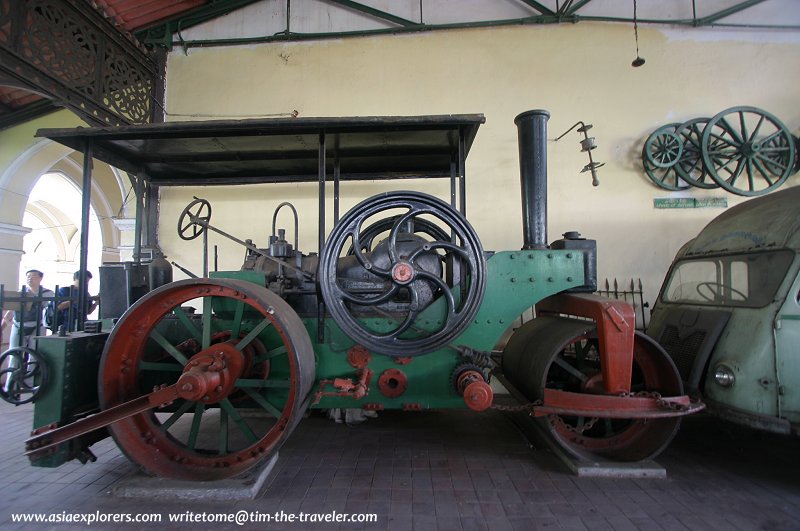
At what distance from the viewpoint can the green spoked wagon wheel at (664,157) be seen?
428cm

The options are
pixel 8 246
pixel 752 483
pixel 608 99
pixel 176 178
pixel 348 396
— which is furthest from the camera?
pixel 8 246

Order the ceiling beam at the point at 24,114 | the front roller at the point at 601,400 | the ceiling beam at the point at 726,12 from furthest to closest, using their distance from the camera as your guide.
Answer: the ceiling beam at the point at 24,114
the ceiling beam at the point at 726,12
the front roller at the point at 601,400

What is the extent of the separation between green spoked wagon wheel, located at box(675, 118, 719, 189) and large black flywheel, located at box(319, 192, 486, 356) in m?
3.48

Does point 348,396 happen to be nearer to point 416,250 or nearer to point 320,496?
point 320,496

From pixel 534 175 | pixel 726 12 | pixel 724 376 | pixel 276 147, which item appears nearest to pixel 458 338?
pixel 534 175

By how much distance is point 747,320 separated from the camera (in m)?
2.52

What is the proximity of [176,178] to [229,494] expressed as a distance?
2.96 meters

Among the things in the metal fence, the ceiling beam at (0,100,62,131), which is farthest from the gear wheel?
the ceiling beam at (0,100,62,131)

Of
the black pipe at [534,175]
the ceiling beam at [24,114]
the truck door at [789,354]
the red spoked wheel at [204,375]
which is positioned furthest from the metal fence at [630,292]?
the ceiling beam at [24,114]

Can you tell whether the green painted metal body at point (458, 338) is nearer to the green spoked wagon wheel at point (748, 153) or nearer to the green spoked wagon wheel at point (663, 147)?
the green spoked wagon wheel at point (663, 147)

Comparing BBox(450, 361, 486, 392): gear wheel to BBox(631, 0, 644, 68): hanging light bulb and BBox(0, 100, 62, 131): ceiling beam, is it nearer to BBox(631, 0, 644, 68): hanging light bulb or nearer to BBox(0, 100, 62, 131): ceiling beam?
BBox(631, 0, 644, 68): hanging light bulb

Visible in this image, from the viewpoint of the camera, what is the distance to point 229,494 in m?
2.11

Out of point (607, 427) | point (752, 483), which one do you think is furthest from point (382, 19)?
point (752, 483)

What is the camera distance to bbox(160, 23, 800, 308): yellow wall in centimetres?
441
